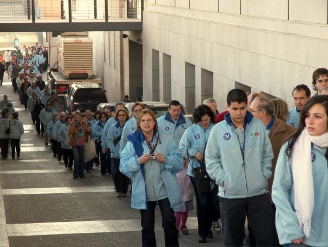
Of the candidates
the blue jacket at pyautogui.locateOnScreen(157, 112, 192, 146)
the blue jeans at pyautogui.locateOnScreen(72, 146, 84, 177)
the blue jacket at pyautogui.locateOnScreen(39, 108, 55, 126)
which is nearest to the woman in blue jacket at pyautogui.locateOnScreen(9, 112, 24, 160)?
the blue jacket at pyautogui.locateOnScreen(39, 108, 55, 126)

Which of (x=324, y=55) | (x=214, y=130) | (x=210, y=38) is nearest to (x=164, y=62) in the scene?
(x=210, y=38)

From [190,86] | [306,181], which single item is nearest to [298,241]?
[306,181]

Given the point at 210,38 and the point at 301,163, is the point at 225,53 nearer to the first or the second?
the point at 210,38

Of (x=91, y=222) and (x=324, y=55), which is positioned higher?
(x=324, y=55)

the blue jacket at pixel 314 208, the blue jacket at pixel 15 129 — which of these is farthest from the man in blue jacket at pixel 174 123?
the blue jacket at pixel 15 129

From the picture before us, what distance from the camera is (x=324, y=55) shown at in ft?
60.4

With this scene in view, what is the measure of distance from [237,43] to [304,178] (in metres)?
18.8

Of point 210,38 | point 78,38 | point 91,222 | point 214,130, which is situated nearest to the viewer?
point 214,130

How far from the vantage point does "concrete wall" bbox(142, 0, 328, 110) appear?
19891 millimetres

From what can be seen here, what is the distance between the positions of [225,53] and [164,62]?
10226 mm

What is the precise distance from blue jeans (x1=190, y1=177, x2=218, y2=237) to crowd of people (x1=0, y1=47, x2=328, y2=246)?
0.01m

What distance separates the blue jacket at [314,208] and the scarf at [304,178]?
6 cm

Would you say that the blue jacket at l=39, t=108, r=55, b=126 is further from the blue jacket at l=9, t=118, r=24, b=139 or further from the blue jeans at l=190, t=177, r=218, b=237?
the blue jeans at l=190, t=177, r=218, b=237

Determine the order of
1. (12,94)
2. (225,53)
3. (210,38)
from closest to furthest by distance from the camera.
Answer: (225,53) → (210,38) → (12,94)
